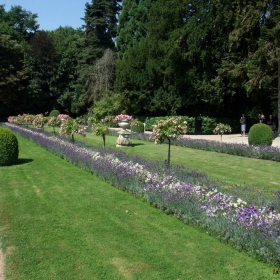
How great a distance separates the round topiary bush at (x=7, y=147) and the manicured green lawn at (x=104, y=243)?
3.70 metres

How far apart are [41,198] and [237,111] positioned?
25.2m

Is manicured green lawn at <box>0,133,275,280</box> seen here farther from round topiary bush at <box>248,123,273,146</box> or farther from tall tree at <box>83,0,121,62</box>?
tall tree at <box>83,0,121,62</box>

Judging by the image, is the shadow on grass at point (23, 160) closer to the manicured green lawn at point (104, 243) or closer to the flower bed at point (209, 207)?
the flower bed at point (209, 207)

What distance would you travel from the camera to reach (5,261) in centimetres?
367

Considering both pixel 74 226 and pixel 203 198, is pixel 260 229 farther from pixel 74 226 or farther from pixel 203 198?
pixel 74 226

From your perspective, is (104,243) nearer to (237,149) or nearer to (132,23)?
(237,149)

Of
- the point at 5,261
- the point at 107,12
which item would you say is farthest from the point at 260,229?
the point at 107,12

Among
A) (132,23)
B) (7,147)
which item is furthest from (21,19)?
(7,147)

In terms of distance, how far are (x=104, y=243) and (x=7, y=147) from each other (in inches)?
283

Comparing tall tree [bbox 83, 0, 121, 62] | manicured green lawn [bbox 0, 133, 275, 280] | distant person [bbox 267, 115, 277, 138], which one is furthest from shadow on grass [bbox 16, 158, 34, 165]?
tall tree [bbox 83, 0, 121, 62]

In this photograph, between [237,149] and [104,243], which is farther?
[237,149]

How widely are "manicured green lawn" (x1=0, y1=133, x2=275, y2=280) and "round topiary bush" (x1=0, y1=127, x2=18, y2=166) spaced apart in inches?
146

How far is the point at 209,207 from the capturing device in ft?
15.5

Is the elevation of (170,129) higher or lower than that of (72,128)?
higher
